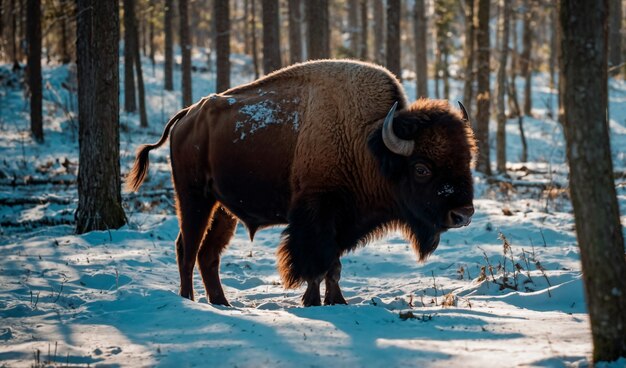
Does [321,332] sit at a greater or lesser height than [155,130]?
lesser

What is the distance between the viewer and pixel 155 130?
24.5 meters

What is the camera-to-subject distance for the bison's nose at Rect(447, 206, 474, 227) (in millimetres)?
5086

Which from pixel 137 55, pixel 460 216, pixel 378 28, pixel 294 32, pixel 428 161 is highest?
pixel 378 28

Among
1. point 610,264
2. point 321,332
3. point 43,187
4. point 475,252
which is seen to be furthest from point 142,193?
point 610,264

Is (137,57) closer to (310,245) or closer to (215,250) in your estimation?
(215,250)

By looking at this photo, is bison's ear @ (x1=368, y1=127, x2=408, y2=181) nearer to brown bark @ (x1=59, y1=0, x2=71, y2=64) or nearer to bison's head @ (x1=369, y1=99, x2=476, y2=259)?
bison's head @ (x1=369, y1=99, x2=476, y2=259)

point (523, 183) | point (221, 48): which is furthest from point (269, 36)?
point (523, 183)

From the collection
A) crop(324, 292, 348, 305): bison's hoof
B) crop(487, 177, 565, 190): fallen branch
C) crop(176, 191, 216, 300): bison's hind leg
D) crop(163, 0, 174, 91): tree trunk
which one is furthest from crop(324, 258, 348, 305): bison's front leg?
crop(163, 0, 174, 91): tree trunk

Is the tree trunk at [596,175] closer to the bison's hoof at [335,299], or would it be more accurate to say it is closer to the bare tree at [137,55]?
the bison's hoof at [335,299]

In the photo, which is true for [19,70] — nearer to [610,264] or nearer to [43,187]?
[43,187]

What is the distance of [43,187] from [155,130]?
1133 centimetres

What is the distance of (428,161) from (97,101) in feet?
16.1

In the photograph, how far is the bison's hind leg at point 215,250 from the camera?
6.27 metres

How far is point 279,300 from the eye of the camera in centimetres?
618
